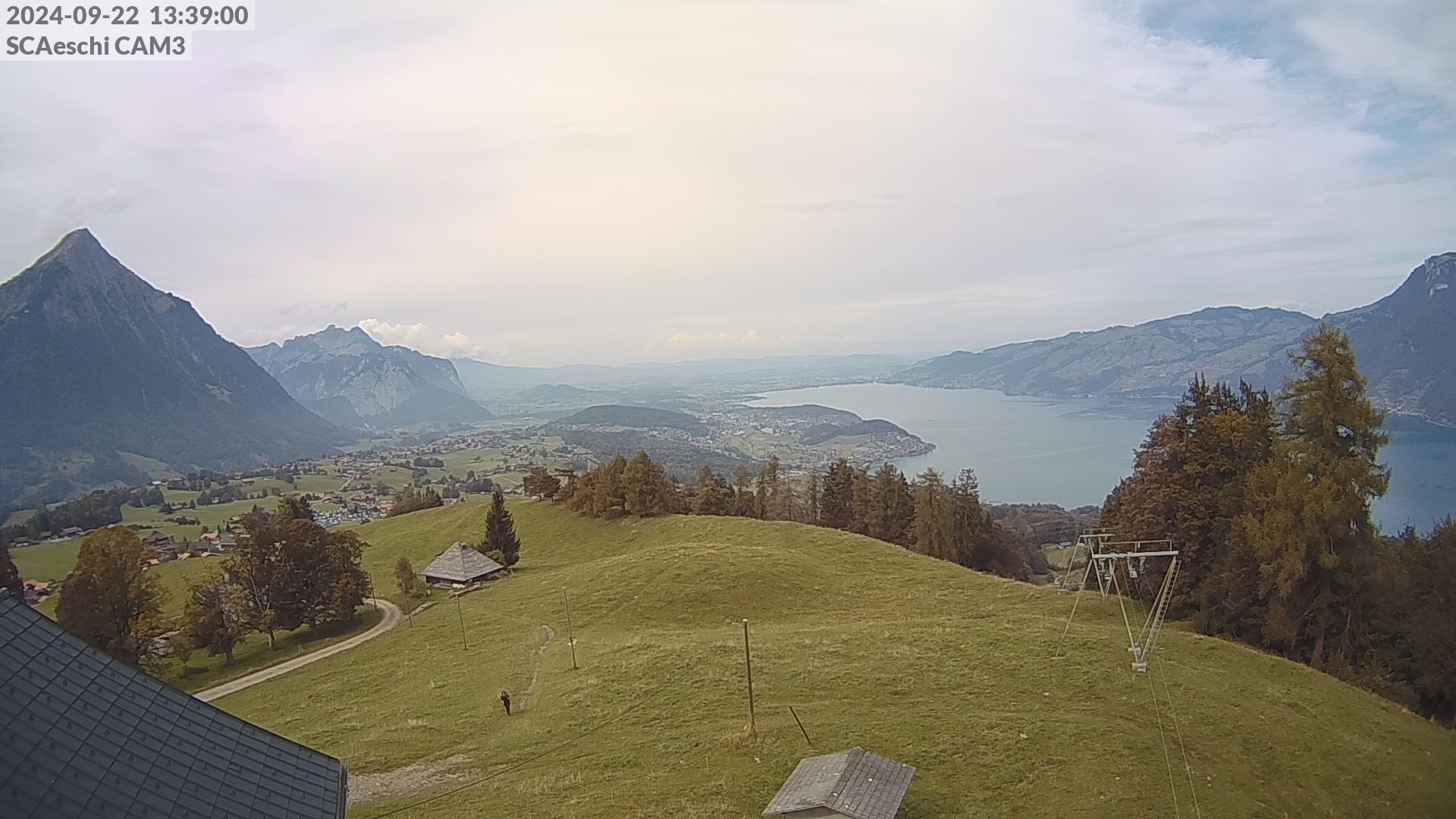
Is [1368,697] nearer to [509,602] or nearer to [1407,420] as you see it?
[509,602]

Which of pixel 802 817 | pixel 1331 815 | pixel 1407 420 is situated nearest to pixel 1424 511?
pixel 1407 420

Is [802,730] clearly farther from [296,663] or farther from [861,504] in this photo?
[861,504]

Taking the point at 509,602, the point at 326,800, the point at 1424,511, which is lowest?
the point at 1424,511

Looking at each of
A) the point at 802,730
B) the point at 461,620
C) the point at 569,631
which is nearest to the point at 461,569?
the point at 461,620

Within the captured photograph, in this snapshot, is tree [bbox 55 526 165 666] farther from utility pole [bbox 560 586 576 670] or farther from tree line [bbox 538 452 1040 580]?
tree line [bbox 538 452 1040 580]

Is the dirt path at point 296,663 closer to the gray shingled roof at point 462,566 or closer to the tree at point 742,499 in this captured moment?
the gray shingled roof at point 462,566
